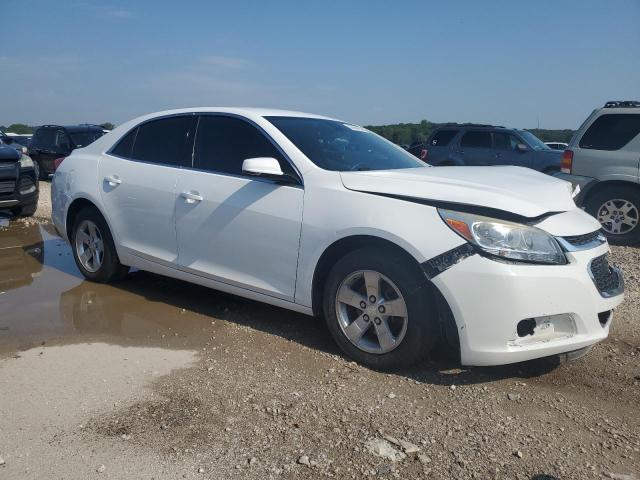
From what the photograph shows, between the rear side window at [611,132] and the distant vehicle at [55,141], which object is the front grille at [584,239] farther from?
the distant vehicle at [55,141]

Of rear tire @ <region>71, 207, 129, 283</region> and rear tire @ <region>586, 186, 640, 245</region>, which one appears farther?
rear tire @ <region>586, 186, 640, 245</region>

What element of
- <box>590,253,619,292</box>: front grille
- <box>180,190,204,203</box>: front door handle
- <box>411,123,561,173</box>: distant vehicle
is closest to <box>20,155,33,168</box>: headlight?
<box>180,190,204,203</box>: front door handle

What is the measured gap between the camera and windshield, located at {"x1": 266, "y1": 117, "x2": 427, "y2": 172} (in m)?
4.12

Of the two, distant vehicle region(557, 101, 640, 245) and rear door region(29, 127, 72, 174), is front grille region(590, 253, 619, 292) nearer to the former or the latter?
distant vehicle region(557, 101, 640, 245)

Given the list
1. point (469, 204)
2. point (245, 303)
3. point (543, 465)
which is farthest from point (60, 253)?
point (543, 465)

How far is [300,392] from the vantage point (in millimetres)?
3326

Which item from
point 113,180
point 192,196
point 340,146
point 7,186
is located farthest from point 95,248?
point 7,186

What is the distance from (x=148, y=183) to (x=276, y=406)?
2.45 metres

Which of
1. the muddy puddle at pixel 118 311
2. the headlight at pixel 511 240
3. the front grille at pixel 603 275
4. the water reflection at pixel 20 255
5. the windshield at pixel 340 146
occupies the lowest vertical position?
the water reflection at pixel 20 255

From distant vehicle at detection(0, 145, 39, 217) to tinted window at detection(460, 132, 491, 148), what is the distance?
980cm

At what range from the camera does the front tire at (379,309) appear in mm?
3371

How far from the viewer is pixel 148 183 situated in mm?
4801

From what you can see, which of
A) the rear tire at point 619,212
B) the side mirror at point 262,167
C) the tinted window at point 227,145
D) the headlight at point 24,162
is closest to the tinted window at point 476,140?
the rear tire at point 619,212

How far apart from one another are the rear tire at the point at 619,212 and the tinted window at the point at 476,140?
6423 millimetres
